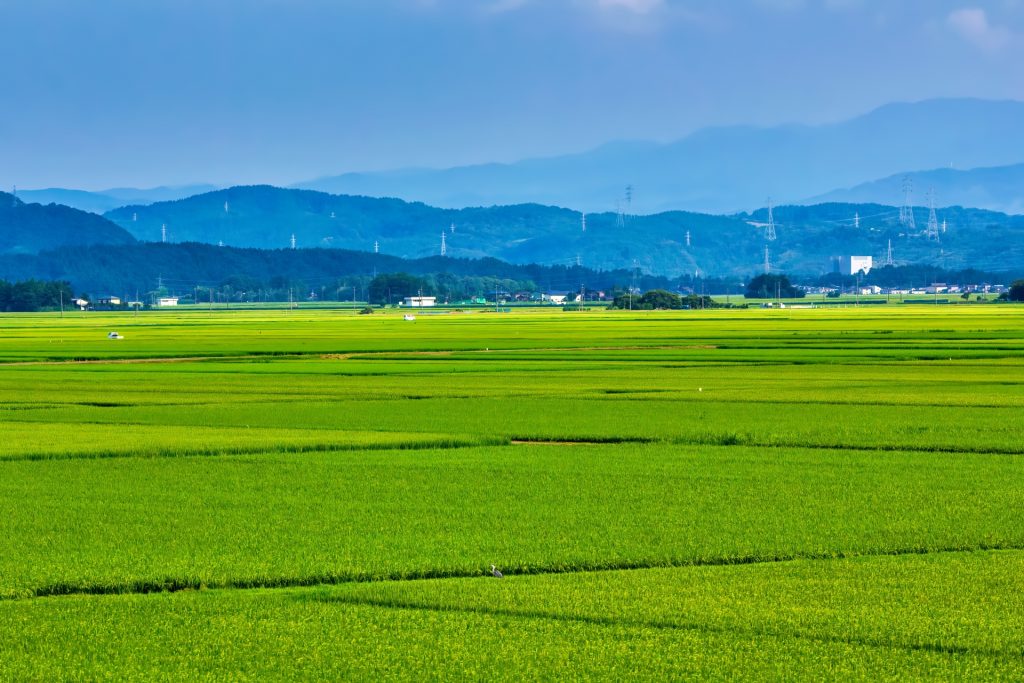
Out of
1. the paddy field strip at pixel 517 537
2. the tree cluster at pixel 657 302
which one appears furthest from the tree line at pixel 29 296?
the paddy field strip at pixel 517 537

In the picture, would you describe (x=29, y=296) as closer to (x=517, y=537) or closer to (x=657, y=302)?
(x=657, y=302)

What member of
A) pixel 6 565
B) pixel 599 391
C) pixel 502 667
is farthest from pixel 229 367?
pixel 502 667

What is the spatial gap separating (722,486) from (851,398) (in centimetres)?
1459

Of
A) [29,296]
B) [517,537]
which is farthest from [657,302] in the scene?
[517,537]

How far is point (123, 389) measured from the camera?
35562mm

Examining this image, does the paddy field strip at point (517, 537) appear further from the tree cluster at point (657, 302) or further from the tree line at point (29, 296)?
the tree line at point (29, 296)

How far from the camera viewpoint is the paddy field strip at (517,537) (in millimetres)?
9922

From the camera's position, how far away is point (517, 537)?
45.2 feet

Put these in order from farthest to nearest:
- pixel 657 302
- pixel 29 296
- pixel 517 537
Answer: pixel 29 296 → pixel 657 302 → pixel 517 537

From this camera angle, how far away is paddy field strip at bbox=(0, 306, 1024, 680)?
9922mm

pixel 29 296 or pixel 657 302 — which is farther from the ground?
pixel 29 296

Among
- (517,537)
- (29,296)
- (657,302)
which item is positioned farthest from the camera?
(29,296)

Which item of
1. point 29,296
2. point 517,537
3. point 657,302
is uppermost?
point 29,296

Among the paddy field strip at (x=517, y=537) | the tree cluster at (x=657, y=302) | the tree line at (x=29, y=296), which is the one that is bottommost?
the paddy field strip at (x=517, y=537)
